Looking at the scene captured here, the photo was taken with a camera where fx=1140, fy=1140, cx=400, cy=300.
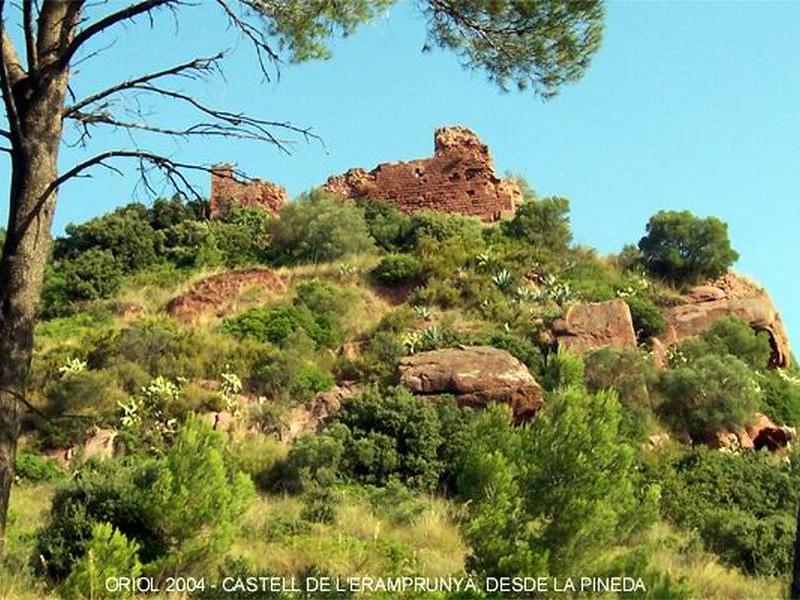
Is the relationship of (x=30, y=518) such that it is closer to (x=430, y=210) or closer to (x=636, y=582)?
(x=636, y=582)

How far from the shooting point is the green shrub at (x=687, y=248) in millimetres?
26266

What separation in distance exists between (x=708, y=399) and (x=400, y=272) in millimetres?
8255

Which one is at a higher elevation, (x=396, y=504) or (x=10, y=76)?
(x=10, y=76)

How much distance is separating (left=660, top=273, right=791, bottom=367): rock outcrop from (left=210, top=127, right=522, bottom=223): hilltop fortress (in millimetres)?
7063

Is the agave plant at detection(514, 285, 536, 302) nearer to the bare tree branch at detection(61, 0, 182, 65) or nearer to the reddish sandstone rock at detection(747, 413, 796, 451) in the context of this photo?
the reddish sandstone rock at detection(747, 413, 796, 451)

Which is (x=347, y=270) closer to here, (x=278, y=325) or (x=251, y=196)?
(x=278, y=325)

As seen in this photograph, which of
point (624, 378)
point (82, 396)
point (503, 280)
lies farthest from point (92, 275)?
point (624, 378)

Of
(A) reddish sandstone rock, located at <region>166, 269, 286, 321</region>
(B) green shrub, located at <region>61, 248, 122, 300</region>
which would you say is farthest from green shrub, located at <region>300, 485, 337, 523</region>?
(B) green shrub, located at <region>61, 248, 122, 300</region>

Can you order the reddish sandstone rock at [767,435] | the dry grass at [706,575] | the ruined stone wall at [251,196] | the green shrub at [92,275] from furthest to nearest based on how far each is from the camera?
the ruined stone wall at [251,196] → the green shrub at [92,275] → the reddish sandstone rock at [767,435] → the dry grass at [706,575]

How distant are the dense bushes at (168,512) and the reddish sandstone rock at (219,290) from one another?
13.9 metres

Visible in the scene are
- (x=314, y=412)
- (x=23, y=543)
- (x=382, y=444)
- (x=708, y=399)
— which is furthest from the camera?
(x=708, y=399)

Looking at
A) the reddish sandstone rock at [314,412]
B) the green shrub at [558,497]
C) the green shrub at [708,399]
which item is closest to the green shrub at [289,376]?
the reddish sandstone rock at [314,412]

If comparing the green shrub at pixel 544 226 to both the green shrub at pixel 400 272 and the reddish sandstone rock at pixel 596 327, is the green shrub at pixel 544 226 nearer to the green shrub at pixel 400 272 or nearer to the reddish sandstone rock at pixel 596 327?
the green shrub at pixel 400 272

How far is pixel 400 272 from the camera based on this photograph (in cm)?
2527
